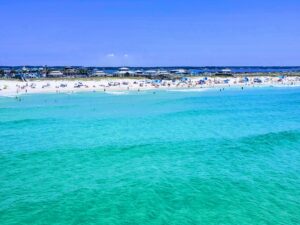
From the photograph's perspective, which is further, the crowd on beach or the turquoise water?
the crowd on beach

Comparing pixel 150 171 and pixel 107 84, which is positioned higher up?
pixel 107 84

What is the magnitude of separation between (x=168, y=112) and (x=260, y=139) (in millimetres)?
15045

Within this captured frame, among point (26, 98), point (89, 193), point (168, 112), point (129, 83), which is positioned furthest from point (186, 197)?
point (129, 83)

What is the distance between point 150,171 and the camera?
16984 mm

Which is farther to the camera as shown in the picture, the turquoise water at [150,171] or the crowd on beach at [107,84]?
the crowd on beach at [107,84]

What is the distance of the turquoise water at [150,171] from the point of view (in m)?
12.5

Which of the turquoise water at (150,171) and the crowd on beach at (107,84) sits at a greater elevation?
the crowd on beach at (107,84)

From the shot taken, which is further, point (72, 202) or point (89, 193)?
point (89, 193)

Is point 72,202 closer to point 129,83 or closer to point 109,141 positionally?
point 109,141

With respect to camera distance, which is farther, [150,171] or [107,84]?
[107,84]

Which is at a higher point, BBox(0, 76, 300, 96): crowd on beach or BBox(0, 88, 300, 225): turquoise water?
BBox(0, 76, 300, 96): crowd on beach

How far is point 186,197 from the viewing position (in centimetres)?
1388

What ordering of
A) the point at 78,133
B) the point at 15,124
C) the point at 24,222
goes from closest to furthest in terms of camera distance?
the point at 24,222 → the point at 78,133 → the point at 15,124

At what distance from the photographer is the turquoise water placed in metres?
12.5
